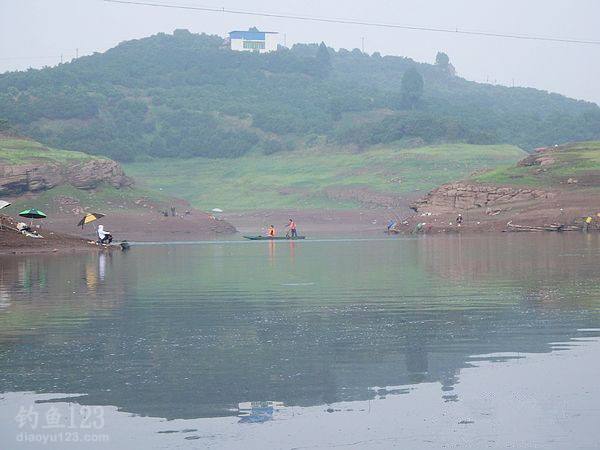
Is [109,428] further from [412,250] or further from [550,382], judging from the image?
[412,250]

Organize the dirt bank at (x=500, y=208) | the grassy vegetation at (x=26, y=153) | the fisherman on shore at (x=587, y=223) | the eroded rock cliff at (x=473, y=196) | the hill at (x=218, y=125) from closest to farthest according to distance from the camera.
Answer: the fisherman on shore at (x=587, y=223) < the dirt bank at (x=500, y=208) < the eroded rock cliff at (x=473, y=196) < the grassy vegetation at (x=26, y=153) < the hill at (x=218, y=125)

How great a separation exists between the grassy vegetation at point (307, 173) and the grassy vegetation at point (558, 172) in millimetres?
26268

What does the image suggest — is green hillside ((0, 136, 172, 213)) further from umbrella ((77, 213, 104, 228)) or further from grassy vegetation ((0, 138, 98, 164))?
umbrella ((77, 213, 104, 228))

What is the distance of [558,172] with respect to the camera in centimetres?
9625

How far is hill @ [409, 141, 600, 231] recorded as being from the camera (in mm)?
82812

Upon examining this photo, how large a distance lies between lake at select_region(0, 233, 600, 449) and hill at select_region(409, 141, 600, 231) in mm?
47888

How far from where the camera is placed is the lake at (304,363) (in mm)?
13953

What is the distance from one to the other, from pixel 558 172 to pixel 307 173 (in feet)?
182

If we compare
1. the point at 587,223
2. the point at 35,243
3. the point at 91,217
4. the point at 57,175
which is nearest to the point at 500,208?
the point at 587,223

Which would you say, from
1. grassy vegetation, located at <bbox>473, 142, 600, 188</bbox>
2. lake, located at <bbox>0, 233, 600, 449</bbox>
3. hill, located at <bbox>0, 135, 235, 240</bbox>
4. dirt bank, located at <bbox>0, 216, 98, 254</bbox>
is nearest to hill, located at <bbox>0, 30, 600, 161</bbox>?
hill, located at <bbox>0, 135, 235, 240</bbox>

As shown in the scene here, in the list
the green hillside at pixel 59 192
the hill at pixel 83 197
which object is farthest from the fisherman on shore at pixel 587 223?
the green hillside at pixel 59 192

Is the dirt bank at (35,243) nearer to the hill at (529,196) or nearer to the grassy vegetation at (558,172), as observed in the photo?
the hill at (529,196)

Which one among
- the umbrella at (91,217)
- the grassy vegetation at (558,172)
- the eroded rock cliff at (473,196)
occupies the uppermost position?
the grassy vegetation at (558,172)

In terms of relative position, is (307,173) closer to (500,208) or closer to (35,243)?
(500,208)
